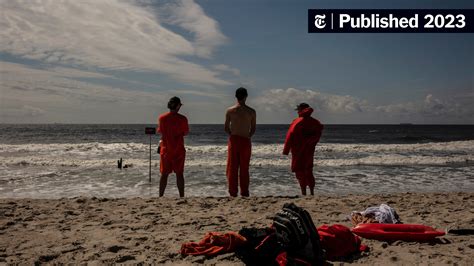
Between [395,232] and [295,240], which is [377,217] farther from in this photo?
[295,240]

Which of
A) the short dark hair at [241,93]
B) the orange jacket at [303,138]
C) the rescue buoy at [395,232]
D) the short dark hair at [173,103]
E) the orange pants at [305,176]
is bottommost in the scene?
the rescue buoy at [395,232]

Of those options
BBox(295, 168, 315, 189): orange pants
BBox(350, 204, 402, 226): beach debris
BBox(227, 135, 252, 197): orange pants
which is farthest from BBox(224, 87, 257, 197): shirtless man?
BBox(350, 204, 402, 226): beach debris

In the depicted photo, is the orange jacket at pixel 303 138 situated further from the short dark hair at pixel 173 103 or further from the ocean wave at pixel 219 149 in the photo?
the ocean wave at pixel 219 149

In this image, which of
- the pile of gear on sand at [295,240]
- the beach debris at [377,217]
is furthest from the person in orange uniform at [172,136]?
the beach debris at [377,217]

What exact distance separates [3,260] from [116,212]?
2154mm

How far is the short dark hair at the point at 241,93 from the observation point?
20.7 feet

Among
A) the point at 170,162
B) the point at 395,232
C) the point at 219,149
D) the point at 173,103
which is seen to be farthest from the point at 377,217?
the point at 219,149

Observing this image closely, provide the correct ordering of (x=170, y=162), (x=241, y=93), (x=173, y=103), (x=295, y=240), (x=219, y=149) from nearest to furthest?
1. (x=295, y=240)
2. (x=241, y=93)
3. (x=173, y=103)
4. (x=170, y=162)
5. (x=219, y=149)

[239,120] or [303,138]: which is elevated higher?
[239,120]

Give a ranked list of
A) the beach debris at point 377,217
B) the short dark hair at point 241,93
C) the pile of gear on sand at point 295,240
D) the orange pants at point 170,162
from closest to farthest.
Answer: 1. the pile of gear on sand at point 295,240
2. the beach debris at point 377,217
3. the short dark hair at point 241,93
4. the orange pants at point 170,162

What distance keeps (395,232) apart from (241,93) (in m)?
3.39

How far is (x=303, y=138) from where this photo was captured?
6742 mm

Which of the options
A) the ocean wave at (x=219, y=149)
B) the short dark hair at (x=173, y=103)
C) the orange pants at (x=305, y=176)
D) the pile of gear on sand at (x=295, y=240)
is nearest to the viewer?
the pile of gear on sand at (x=295, y=240)

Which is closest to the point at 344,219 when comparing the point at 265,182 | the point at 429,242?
the point at 429,242
